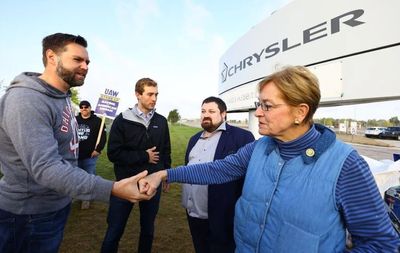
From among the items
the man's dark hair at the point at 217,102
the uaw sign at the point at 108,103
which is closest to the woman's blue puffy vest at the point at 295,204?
the man's dark hair at the point at 217,102

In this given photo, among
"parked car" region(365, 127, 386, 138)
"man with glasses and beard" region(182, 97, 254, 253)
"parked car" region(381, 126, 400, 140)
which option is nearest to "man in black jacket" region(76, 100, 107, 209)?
"man with glasses and beard" region(182, 97, 254, 253)

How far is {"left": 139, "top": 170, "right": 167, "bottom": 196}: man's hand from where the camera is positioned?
2.22m

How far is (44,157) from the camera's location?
1820 mm

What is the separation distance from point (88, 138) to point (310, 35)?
25.6 feet

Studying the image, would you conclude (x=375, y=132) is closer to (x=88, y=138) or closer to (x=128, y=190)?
(x=88, y=138)

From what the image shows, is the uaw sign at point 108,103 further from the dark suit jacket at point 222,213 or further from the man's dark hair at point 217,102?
the dark suit jacket at point 222,213

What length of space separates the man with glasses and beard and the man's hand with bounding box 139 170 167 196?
0.92 meters

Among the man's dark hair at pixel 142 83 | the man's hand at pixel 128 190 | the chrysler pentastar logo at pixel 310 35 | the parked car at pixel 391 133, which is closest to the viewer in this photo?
the man's hand at pixel 128 190

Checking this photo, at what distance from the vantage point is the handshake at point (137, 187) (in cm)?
205

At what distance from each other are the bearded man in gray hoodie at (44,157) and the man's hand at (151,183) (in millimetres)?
42

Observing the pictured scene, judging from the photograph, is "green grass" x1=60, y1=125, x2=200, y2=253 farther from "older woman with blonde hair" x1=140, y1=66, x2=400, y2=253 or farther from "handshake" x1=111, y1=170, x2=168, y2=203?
"older woman with blonde hair" x1=140, y1=66, x2=400, y2=253

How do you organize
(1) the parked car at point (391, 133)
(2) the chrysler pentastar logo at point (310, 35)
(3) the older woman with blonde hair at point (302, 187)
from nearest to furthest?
1. (3) the older woman with blonde hair at point (302, 187)
2. (2) the chrysler pentastar logo at point (310, 35)
3. (1) the parked car at point (391, 133)

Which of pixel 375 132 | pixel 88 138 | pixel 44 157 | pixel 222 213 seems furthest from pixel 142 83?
pixel 375 132

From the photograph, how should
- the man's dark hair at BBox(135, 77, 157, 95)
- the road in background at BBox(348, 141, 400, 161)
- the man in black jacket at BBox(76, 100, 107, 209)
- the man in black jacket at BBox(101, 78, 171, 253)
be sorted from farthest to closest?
the road in background at BBox(348, 141, 400, 161) < the man in black jacket at BBox(76, 100, 107, 209) < the man's dark hair at BBox(135, 77, 157, 95) < the man in black jacket at BBox(101, 78, 171, 253)
